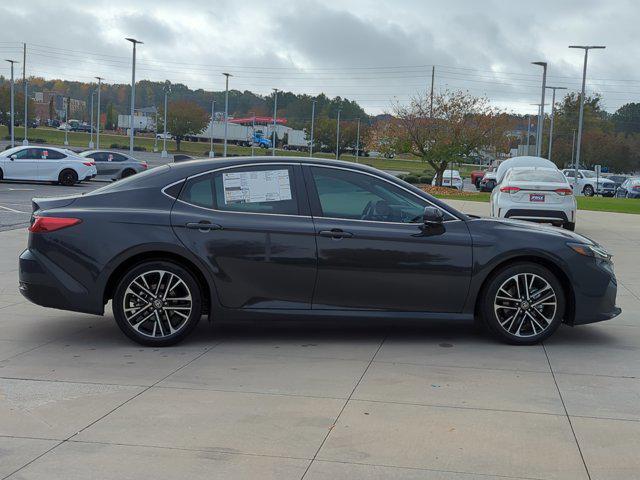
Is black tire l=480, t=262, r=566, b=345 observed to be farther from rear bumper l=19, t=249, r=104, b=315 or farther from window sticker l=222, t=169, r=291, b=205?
rear bumper l=19, t=249, r=104, b=315

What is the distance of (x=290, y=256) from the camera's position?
22.0ft

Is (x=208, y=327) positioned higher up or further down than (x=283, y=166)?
further down

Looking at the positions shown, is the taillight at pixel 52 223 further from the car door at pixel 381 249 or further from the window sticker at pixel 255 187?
the car door at pixel 381 249

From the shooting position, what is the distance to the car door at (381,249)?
6734 millimetres

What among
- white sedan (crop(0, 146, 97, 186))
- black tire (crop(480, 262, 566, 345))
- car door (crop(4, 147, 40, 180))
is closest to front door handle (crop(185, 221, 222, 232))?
black tire (crop(480, 262, 566, 345))

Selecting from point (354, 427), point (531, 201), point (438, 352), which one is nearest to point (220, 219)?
point (438, 352)

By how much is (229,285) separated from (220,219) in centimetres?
54

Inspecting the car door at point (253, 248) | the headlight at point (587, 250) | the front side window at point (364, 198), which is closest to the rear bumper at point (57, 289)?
the car door at point (253, 248)

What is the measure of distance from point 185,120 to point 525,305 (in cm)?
9148

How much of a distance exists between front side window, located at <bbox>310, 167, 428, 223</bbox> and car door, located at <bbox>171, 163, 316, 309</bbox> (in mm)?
257

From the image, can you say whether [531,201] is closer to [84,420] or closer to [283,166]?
[283,166]

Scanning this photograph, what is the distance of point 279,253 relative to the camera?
6.71 m

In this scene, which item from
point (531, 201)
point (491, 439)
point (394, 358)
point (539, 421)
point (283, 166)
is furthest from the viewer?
point (531, 201)

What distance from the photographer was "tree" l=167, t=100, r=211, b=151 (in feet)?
313
